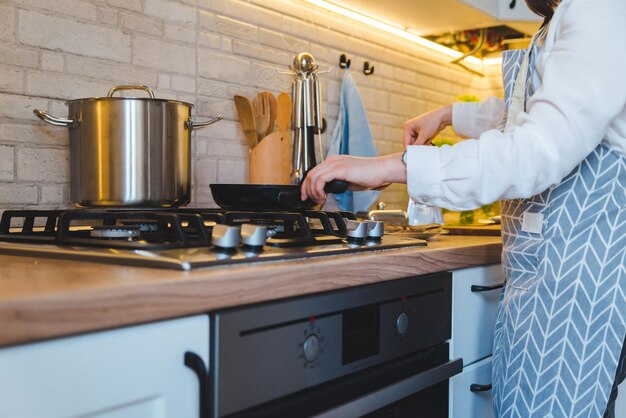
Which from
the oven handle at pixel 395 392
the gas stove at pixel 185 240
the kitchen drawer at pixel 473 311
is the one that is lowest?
the oven handle at pixel 395 392

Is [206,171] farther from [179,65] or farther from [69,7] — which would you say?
[69,7]

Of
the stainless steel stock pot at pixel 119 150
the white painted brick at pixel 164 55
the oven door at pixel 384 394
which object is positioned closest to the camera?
the oven door at pixel 384 394

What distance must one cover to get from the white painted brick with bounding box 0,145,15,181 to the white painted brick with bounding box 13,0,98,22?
0.91 feet

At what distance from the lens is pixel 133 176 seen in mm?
1254

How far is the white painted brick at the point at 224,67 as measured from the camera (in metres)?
1.64

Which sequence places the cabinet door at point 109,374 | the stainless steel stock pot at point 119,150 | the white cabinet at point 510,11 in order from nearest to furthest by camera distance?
the cabinet door at point 109,374, the stainless steel stock pot at point 119,150, the white cabinet at point 510,11

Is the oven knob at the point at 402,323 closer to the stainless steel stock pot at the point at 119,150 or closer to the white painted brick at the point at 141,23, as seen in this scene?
the stainless steel stock pot at the point at 119,150

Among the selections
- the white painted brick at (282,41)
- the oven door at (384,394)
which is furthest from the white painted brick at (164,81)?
the oven door at (384,394)

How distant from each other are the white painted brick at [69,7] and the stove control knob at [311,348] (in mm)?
877

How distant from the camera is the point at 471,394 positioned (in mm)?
1344

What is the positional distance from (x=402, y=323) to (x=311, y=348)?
0.24 meters

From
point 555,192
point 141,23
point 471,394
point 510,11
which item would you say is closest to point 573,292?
point 555,192

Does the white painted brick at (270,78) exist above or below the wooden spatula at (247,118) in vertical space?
above

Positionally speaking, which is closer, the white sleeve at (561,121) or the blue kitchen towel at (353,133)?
the white sleeve at (561,121)
